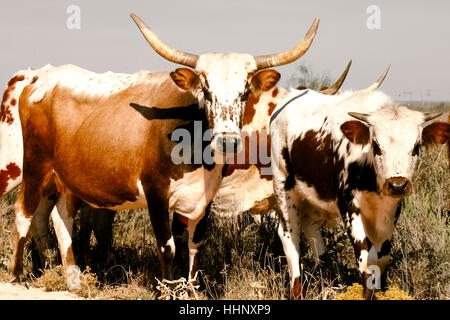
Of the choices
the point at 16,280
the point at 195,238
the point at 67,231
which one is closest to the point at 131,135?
the point at 195,238

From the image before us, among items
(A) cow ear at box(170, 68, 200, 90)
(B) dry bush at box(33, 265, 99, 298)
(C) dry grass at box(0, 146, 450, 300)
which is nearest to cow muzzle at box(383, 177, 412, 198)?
(C) dry grass at box(0, 146, 450, 300)

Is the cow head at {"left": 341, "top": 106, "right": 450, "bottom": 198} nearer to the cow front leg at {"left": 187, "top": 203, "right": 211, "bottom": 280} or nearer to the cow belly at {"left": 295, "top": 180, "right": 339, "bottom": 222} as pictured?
the cow belly at {"left": 295, "top": 180, "right": 339, "bottom": 222}

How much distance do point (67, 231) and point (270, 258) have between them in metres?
2.35

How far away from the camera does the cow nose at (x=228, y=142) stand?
6.42 metres

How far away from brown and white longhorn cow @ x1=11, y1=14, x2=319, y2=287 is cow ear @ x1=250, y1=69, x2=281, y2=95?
0.01 m

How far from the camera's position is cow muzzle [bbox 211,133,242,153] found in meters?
6.42

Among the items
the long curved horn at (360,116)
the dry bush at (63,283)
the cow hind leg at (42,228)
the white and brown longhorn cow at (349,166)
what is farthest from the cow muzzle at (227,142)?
the cow hind leg at (42,228)

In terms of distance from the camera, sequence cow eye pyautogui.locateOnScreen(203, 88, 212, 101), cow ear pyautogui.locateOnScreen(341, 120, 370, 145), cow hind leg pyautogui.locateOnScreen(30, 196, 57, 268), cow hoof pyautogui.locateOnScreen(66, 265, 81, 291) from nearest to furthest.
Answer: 1. cow ear pyautogui.locateOnScreen(341, 120, 370, 145)
2. cow eye pyautogui.locateOnScreen(203, 88, 212, 101)
3. cow hoof pyautogui.locateOnScreen(66, 265, 81, 291)
4. cow hind leg pyautogui.locateOnScreen(30, 196, 57, 268)

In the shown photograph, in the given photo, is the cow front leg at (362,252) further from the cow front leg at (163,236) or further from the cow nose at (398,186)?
the cow front leg at (163,236)

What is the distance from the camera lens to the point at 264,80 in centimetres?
707

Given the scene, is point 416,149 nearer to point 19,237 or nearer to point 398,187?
point 398,187
